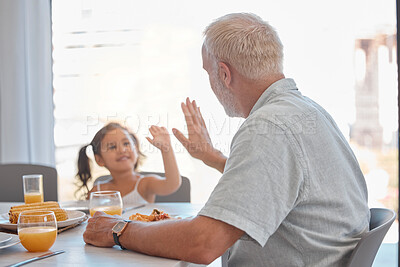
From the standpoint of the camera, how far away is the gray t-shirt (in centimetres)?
115

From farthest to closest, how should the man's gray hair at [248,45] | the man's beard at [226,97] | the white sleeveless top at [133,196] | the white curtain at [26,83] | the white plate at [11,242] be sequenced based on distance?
1. the white curtain at [26,83]
2. the white sleeveless top at [133,196]
3. the man's beard at [226,97]
4. the man's gray hair at [248,45]
5. the white plate at [11,242]

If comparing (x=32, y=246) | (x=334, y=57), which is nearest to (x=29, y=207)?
(x=32, y=246)

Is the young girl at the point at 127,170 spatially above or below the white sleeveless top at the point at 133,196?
above

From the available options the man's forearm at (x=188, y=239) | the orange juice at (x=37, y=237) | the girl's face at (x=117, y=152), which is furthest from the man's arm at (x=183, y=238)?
the girl's face at (x=117, y=152)

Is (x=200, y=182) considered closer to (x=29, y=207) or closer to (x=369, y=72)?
(x=369, y=72)

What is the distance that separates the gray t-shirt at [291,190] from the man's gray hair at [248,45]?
3.5 inches

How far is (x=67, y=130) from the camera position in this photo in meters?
3.72

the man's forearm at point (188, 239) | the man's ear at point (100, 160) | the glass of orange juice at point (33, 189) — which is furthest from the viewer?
the man's ear at point (100, 160)

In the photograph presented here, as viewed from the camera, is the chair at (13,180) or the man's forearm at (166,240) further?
the chair at (13,180)

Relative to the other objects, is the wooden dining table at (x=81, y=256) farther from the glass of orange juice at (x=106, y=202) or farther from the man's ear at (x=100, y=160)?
the man's ear at (x=100, y=160)

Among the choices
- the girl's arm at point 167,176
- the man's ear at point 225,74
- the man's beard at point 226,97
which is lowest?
the girl's arm at point 167,176

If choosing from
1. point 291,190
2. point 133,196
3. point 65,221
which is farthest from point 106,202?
point 133,196

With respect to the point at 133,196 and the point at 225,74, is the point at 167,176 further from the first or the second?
the point at 225,74

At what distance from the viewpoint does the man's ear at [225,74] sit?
148 centimetres
